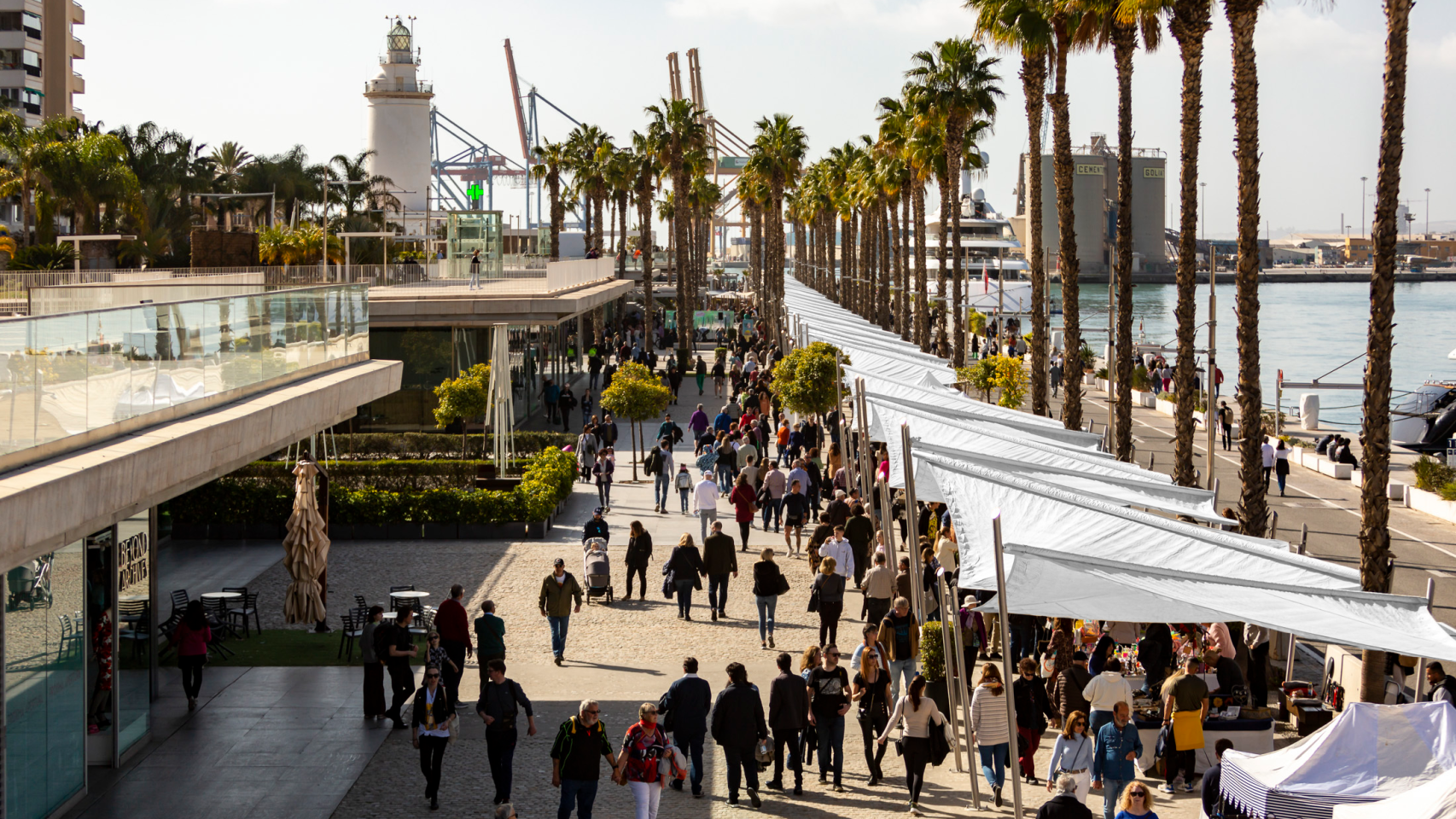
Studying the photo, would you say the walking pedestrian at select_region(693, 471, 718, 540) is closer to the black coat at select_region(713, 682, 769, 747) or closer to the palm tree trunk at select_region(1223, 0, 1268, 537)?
the palm tree trunk at select_region(1223, 0, 1268, 537)

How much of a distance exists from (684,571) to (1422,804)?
10.9 meters

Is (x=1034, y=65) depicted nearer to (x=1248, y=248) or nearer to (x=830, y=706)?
(x=1248, y=248)

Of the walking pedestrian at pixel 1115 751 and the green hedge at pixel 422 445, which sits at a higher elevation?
the green hedge at pixel 422 445

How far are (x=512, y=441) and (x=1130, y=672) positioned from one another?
61.8ft

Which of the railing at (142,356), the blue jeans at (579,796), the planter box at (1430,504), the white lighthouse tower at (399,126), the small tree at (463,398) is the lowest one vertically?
the planter box at (1430,504)

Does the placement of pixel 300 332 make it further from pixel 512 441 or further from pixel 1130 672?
pixel 512 441

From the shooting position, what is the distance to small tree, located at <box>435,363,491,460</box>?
102ft

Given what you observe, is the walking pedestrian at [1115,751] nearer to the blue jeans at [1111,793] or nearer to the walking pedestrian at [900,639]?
the blue jeans at [1111,793]

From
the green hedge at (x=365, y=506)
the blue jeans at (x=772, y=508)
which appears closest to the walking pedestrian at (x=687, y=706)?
the blue jeans at (x=772, y=508)

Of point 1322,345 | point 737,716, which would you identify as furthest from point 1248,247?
point 1322,345

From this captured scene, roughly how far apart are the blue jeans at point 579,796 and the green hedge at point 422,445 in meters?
19.9

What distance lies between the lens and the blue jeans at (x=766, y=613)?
1588 cm

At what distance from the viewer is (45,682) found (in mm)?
10594

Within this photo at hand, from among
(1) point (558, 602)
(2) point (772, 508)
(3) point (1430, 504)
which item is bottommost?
(3) point (1430, 504)
